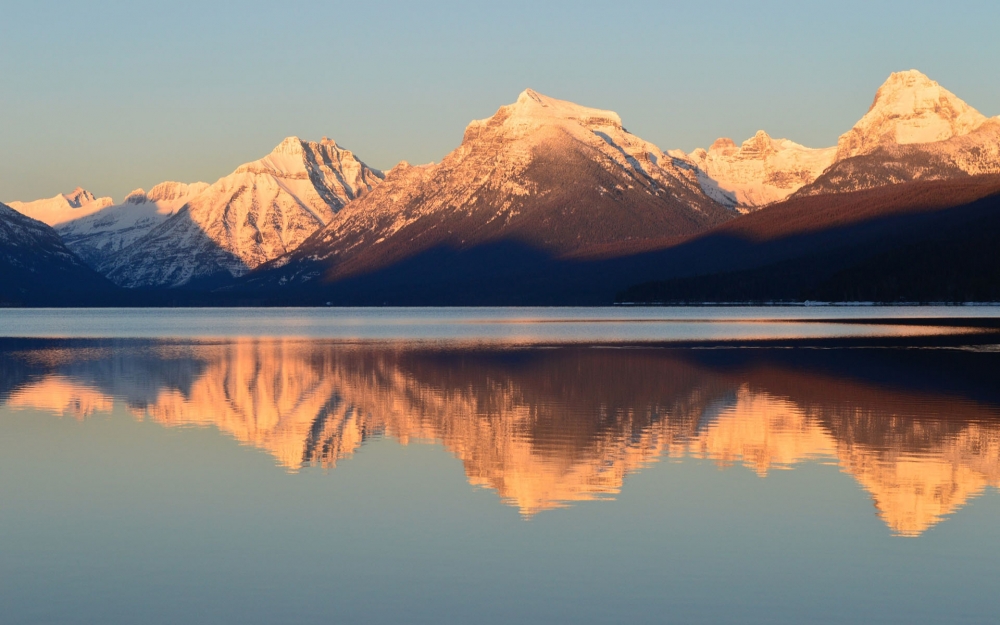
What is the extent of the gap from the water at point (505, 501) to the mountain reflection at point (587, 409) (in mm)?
200

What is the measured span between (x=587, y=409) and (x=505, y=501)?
750 inches

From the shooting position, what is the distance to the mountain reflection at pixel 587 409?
109 ft

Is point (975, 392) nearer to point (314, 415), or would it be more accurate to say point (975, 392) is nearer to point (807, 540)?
point (314, 415)

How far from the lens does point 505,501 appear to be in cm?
2909

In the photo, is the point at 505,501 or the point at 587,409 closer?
the point at 505,501

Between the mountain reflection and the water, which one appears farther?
the mountain reflection

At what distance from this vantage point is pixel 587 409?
4791cm

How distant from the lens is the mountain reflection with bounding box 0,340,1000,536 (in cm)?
3325

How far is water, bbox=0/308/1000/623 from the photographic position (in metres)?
21.0

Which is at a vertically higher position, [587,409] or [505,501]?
[587,409]

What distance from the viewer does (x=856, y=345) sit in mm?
94375

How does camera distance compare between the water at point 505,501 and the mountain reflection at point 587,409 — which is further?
the mountain reflection at point 587,409

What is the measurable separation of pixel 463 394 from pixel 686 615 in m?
35.5

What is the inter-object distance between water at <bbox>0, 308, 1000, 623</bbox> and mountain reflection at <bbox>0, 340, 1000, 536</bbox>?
0.20 metres
